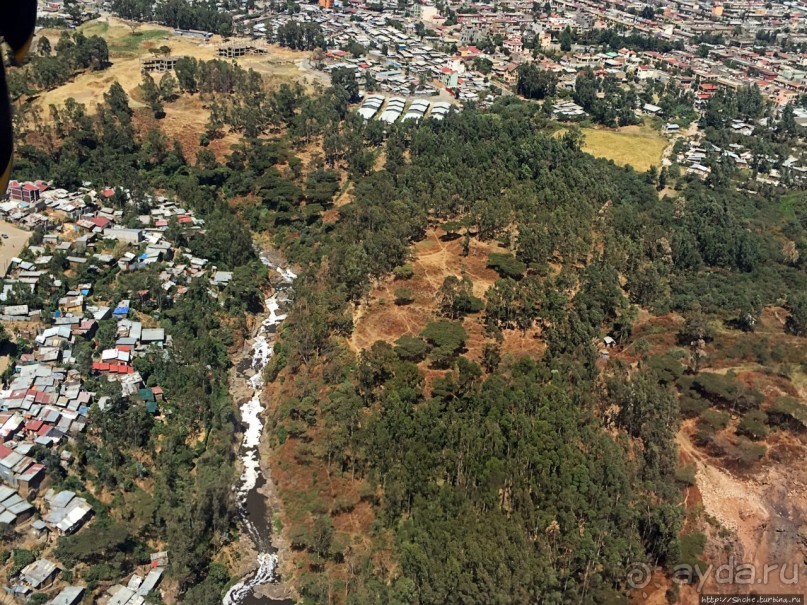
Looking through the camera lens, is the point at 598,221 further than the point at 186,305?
Yes

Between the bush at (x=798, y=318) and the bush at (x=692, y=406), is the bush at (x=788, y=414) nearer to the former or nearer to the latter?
the bush at (x=692, y=406)

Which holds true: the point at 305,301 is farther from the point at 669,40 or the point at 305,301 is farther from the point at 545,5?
the point at 545,5

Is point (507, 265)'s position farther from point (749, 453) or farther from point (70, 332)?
point (70, 332)


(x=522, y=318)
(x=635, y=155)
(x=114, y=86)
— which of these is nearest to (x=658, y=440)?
(x=522, y=318)

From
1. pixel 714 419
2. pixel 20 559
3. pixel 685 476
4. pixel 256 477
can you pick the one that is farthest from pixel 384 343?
pixel 20 559

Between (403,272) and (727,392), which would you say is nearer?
(727,392)

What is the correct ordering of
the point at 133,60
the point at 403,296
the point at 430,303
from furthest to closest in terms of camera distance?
the point at 133,60
the point at 430,303
the point at 403,296
